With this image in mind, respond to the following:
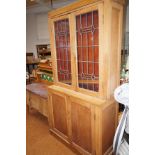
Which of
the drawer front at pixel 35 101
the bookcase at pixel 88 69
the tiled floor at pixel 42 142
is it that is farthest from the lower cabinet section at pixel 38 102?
the bookcase at pixel 88 69

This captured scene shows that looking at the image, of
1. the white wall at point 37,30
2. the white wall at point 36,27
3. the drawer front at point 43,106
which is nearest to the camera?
the drawer front at point 43,106

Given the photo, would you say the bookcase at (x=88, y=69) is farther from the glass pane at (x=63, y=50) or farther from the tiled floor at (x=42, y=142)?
the tiled floor at (x=42, y=142)

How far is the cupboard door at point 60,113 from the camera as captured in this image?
2.00 m

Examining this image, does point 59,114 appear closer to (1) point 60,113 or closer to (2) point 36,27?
(1) point 60,113

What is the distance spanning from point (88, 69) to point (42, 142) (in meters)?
1.44

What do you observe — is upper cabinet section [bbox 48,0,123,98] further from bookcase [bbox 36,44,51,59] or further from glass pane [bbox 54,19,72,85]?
bookcase [bbox 36,44,51,59]

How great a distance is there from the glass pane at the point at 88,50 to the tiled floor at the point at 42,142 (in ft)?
3.36

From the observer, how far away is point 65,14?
1.76 m

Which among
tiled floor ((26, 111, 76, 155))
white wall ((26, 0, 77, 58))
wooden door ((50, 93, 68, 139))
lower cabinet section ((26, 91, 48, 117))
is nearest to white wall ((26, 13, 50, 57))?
white wall ((26, 0, 77, 58))

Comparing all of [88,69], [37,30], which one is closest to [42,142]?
[88,69]

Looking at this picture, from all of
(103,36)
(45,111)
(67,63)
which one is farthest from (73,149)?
(103,36)

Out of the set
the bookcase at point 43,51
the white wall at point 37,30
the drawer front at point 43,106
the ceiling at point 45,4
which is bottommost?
the drawer front at point 43,106

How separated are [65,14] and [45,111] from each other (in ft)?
5.60
